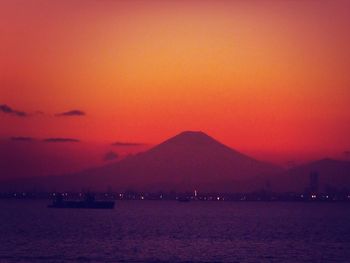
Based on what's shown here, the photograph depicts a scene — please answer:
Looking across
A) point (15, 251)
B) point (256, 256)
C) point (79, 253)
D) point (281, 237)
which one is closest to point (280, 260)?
point (256, 256)

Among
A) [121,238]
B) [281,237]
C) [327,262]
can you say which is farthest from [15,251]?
[281,237]

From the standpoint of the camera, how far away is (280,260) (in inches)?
2724

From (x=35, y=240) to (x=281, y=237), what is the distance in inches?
1198

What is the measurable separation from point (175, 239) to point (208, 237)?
226 inches

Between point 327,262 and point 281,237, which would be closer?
point 327,262

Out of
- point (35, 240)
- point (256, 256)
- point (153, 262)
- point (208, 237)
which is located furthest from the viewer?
point (208, 237)

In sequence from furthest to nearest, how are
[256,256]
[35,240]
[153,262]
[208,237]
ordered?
[208,237] < [35,240] < [256,256] < [153,262]

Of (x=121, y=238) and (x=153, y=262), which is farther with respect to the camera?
(x=121, y=238)

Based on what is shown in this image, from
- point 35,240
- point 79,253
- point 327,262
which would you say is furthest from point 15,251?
point 327,262

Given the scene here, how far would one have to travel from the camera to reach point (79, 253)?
7250 centimetres

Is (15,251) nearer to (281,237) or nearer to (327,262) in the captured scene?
(327,262)

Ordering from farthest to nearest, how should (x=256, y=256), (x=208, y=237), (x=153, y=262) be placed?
(x=208, y=237) → (x=256, y=256) → (x=153, y=262)

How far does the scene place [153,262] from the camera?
65.6m

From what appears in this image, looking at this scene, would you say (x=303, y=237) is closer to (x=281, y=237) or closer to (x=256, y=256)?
(x=281, y=237)
